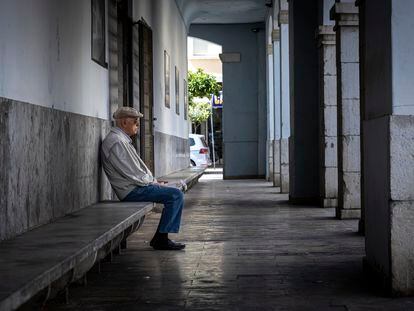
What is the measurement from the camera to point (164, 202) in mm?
8570

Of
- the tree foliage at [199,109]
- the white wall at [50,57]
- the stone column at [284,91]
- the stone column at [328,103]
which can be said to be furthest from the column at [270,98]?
the tree foliage at [199,109]

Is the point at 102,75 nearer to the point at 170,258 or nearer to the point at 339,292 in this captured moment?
the point at 170,258

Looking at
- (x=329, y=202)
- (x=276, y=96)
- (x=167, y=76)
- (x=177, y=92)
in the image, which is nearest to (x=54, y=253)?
(x=329, y=202)

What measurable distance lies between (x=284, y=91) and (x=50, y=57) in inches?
490

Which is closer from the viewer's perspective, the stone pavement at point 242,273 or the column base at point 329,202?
the stone pavement at point 242,273

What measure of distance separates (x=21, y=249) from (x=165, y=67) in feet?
46.7

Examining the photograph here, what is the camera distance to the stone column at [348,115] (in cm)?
1162

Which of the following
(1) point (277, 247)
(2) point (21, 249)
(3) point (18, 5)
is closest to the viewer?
(2) point (21, 249)

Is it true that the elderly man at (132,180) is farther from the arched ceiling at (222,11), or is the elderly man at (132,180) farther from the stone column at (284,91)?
the arched ceiling at (222,11)

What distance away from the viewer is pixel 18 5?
20.0ft

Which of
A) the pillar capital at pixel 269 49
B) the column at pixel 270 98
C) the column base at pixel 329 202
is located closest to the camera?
the column base at pixel 329 202

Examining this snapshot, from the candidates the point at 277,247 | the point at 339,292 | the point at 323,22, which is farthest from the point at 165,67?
the point at 339,292

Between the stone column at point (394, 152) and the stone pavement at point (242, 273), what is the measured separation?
0.78 feet

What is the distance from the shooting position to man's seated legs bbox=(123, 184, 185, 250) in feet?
28.0
